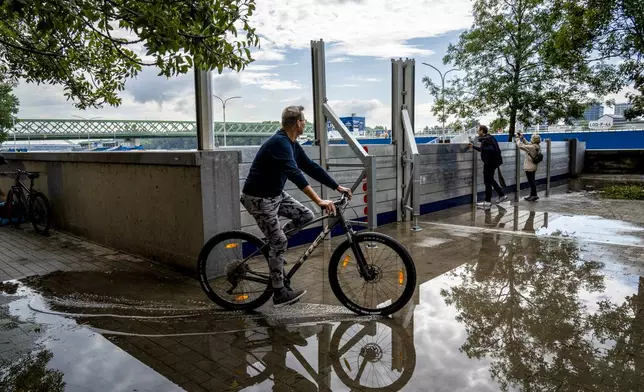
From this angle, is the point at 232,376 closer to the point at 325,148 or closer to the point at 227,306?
the point at 227,306

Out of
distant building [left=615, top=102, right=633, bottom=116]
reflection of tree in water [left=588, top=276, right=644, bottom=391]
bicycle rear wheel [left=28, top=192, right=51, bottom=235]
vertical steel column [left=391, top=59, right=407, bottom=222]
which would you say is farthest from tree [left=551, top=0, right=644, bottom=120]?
bicycle rear wheel [left=28, top=192, right=51, bottom=235]

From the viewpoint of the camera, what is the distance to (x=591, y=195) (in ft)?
44.2

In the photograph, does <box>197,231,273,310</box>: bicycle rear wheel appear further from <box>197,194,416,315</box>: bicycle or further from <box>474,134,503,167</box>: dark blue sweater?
<box>474,134,503,167</box>: dark blue sweater

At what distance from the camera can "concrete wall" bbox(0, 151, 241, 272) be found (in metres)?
5.64

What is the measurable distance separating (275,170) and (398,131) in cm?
533

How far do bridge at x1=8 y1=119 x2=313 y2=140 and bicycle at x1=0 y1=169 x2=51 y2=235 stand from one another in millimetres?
903

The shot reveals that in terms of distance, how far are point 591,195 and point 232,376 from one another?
1287 centimetres

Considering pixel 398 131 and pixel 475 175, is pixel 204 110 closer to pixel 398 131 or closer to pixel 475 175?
pixel 398 131

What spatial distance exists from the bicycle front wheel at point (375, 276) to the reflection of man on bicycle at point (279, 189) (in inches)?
17.0

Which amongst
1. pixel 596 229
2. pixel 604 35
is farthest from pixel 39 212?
pixel 604 35

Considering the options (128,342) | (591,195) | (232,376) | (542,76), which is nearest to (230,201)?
(128,342)

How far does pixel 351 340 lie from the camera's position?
3.97 meters

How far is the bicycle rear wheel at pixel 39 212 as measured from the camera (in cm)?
864

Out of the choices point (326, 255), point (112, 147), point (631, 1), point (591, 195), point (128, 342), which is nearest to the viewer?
point (128, 342)
